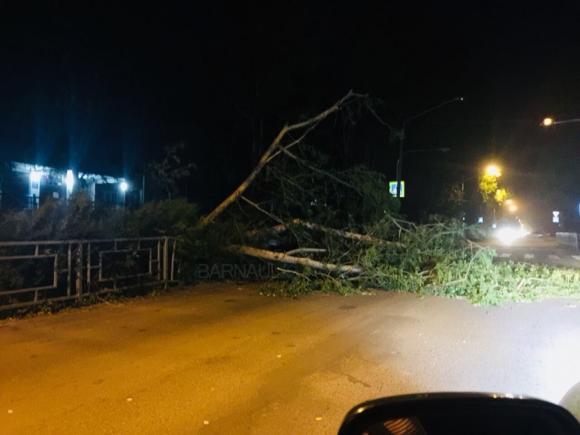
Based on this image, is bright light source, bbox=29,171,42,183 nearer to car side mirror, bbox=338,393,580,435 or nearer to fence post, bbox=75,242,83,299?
fence post, bbox=75,242,83,299

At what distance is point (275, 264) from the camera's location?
16.3m

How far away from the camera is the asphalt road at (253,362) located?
5.38 metres

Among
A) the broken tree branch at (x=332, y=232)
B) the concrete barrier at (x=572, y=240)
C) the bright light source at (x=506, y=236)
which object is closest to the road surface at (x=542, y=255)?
the concrete barrier at (x=572, y=240)

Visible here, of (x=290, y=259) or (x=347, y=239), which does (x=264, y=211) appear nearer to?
(x=290, y=259)

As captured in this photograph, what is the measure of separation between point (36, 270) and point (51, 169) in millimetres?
8571

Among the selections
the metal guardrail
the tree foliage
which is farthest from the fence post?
the tree foliage

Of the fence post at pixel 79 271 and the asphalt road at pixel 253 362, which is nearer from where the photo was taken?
the asphalt road at pixel 253 362

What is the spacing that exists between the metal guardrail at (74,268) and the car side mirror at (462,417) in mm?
9340

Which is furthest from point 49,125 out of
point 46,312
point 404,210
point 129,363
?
point 404,210

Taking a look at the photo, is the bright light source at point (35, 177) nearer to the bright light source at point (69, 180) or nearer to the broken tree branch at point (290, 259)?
the bright light source at point (69, 180)

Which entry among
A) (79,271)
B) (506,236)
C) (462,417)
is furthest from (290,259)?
(506,236)

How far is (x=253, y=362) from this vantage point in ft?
24.1

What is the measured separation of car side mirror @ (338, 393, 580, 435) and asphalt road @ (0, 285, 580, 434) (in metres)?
3.03

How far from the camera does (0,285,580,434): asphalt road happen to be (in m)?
5.38
